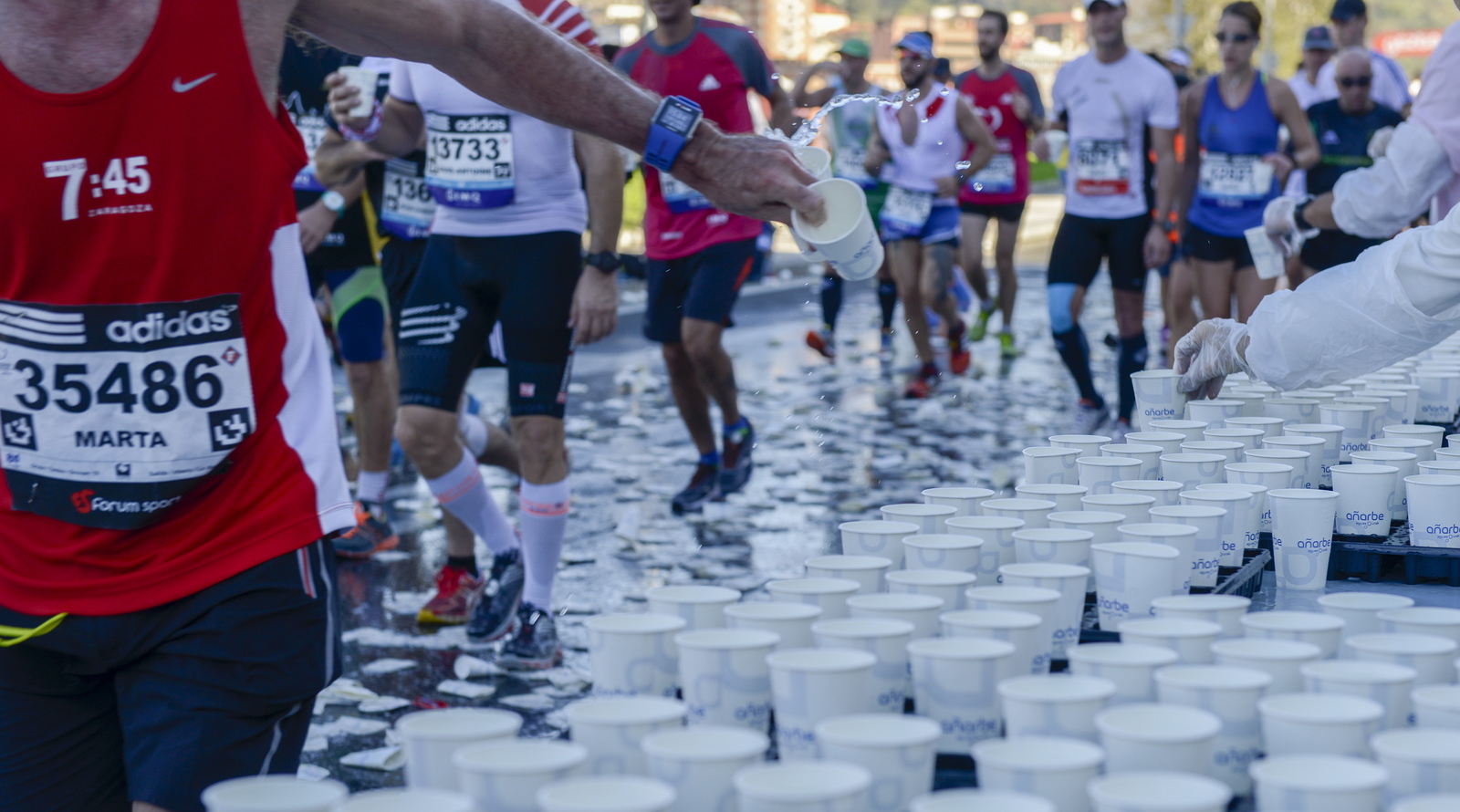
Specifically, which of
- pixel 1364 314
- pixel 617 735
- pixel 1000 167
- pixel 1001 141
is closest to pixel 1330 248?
pixel 1000 167

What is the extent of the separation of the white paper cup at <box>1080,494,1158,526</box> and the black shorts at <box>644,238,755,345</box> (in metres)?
4.39

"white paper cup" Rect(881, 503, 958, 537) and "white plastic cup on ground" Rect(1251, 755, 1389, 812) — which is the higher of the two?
"white paper cup" Rect(881, 503, 958, 537)

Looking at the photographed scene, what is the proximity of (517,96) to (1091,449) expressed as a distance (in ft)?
4.15

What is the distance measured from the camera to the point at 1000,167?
11.2m

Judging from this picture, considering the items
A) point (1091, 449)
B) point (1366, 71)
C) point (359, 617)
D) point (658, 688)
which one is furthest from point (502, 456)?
point (1366, 71)

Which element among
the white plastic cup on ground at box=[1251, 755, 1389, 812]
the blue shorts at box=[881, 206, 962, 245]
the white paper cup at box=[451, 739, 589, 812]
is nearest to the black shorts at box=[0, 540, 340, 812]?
the white paper cup at box=[451, 739, 589, 812]

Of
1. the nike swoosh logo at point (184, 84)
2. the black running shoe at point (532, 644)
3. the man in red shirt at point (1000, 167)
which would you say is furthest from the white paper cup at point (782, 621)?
the man in red shirt at point (1000, 167)

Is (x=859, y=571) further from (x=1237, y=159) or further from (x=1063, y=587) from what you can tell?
(x=1237, y=159)

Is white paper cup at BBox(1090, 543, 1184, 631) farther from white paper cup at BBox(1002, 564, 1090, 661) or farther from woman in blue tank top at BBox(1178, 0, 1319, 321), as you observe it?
woman in blue tank top at BBox(1178, 0, 1319, 321)

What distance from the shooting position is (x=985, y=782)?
1347mm

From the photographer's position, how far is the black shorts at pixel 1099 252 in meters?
8.21

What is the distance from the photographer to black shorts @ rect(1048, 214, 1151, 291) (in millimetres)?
8211

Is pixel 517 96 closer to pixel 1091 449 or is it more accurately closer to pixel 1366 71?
pixel 1091 449

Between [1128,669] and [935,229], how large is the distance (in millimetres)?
9064
